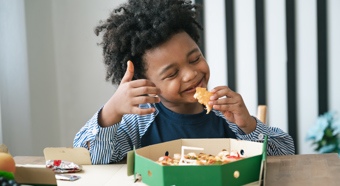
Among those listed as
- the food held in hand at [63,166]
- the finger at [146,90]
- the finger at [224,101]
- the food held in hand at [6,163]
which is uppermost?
the finger at [146,90]

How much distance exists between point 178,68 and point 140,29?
206 millimetres

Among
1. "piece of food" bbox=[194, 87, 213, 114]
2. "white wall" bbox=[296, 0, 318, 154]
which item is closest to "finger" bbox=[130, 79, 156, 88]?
"piece of food" bbox=[194, 87, 213, 114]

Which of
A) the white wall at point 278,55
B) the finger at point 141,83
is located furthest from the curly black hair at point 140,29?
the white wall at point 278,55

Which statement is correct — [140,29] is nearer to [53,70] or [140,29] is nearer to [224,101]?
[224,101]

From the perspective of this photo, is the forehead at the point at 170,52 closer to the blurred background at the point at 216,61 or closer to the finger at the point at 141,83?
the finger at the point at 141,83

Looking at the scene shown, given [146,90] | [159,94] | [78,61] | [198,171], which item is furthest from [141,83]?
[78,61]

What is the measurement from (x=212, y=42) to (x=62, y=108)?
3.41 ft

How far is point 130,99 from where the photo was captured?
111 centimetres

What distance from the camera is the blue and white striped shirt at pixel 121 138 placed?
1188 mm

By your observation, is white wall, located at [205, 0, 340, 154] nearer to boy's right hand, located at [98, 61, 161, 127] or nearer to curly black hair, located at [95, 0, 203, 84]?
curly black hair, located at [95, 0, 203, 84]

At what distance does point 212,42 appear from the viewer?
2.45 metres

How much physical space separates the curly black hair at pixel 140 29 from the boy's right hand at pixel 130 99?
22cm

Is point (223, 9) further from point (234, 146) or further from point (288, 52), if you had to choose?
point (234, 146)

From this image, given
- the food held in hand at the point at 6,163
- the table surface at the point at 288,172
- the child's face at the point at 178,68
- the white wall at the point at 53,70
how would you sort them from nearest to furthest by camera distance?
the food held in hand at the point at 6,163 → the table surface at the point at 288,172 → the child's face at the point at 178,68 → the white wall at the point at 53,70
